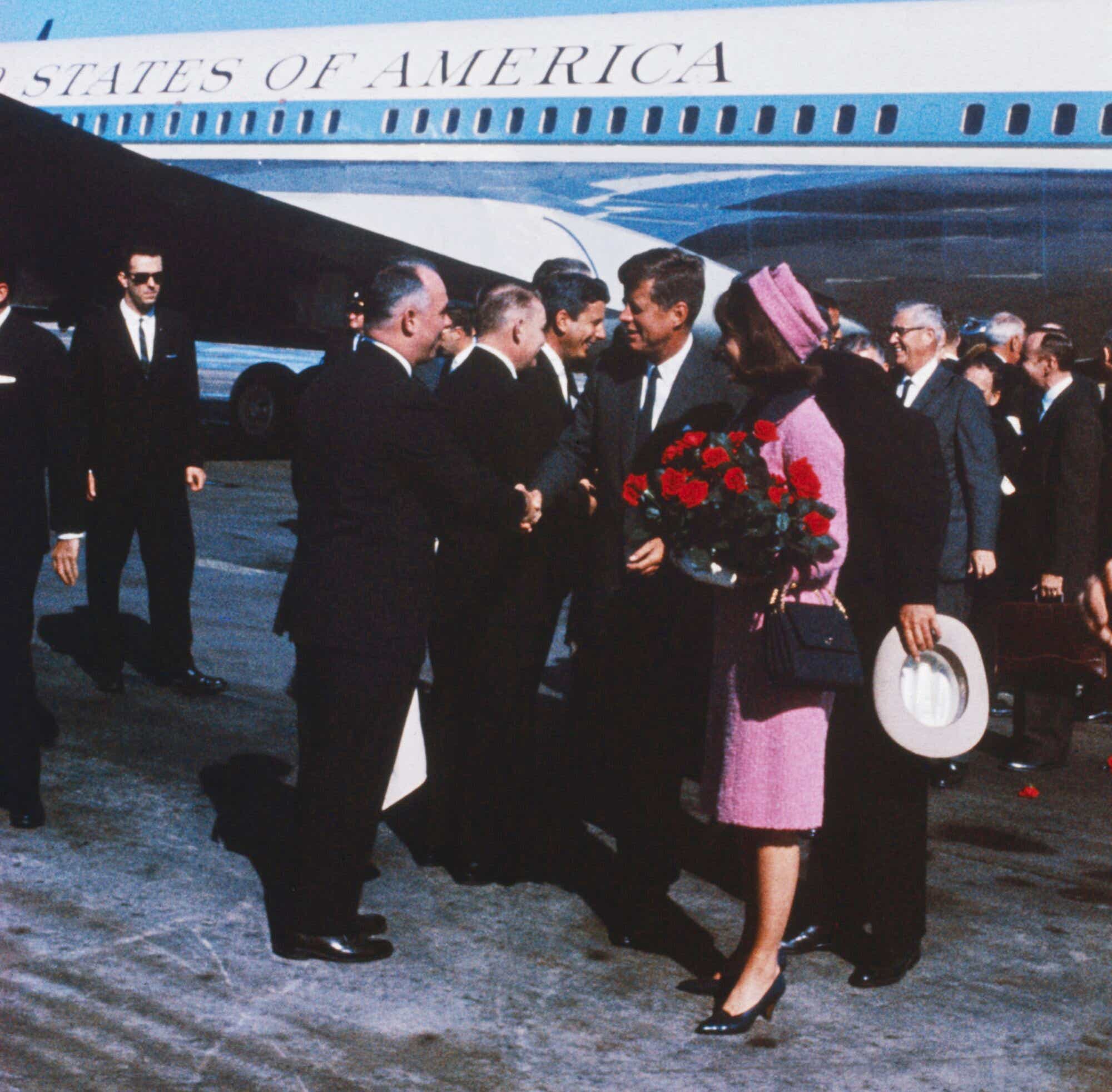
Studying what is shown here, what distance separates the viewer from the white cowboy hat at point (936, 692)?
4.23 metres

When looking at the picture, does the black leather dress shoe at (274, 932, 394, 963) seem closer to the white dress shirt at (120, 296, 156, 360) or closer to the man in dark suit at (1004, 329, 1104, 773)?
the man in dark suit at (1004, 329, 1104, 773)

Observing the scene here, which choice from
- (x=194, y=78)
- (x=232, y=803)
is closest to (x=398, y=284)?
(x=232, y=803)

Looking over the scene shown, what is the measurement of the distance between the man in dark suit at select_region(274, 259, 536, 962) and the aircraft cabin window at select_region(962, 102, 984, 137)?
35.0 feet

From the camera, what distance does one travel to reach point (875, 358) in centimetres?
710

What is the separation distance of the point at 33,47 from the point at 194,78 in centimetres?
393

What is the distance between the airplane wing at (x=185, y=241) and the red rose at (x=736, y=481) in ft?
42.6

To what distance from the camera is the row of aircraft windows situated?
13781mm

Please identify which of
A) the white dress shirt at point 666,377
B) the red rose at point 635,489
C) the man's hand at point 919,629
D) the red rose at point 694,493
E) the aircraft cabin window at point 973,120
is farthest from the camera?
the aircraft cabin window at point 973,120

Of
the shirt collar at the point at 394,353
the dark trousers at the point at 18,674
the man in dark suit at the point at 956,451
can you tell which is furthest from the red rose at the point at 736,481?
the man in dark suit at the point at 956,451

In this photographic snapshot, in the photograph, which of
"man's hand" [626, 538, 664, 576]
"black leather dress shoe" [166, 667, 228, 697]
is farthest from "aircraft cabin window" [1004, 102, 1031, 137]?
"man's hand" [626, 538, 664, 576]

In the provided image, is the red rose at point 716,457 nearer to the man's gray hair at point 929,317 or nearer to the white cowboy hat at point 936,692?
the white cowboy hat at point 936,692

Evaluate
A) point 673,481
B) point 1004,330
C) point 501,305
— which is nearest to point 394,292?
point 501,305

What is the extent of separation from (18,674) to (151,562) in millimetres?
2230

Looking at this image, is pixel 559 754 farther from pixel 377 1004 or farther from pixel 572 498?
pixel 377 1004
